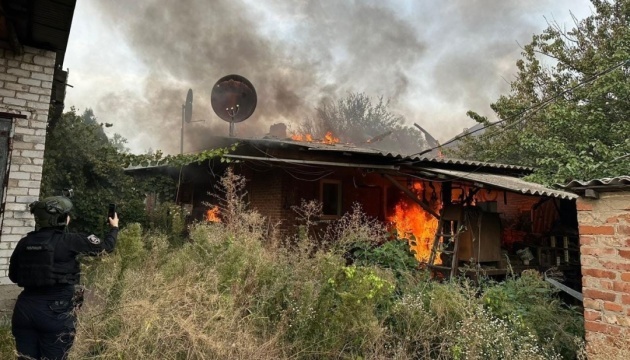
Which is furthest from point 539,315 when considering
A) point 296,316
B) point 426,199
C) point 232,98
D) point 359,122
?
point 359,122

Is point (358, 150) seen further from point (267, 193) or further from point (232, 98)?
point (232, 98)

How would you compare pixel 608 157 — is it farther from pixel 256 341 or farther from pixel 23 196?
pixel 23 196

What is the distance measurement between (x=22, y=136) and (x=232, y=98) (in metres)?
8.11

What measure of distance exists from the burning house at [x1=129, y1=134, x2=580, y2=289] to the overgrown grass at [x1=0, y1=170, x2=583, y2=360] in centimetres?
205

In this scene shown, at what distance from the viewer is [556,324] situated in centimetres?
438

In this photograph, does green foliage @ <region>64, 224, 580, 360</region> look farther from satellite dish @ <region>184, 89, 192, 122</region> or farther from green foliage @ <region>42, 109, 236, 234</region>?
satellite dish @ <region>184, 89, 192, 122</region>

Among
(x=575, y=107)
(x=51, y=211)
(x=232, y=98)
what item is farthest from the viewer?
(x=232, y=98)

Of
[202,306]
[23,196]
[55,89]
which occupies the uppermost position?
[55,89]

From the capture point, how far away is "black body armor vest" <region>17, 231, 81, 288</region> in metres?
2.87

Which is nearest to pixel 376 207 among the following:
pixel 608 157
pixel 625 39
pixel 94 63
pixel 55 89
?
pixel 608 157

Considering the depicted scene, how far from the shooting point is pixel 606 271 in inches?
146

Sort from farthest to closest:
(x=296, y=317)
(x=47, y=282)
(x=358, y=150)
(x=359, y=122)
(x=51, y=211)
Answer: (x=359, y=122) → (x=358, y=150) → (x=296, y=317) → (x=51, y=211) → (x=47, y=282)

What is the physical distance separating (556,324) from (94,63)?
18.9 m

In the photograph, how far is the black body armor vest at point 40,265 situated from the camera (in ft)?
9.40
